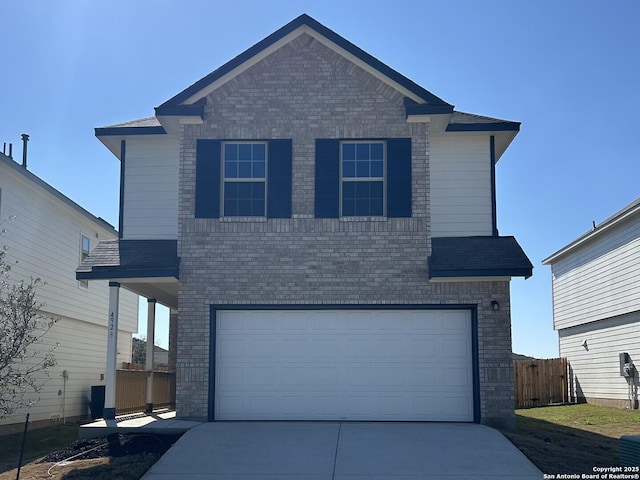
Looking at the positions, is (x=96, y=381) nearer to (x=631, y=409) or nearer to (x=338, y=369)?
(x=338, y=369)

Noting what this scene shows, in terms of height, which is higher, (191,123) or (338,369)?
(191,123)

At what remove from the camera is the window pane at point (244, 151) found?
16.7 m

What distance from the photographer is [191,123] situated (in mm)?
16656

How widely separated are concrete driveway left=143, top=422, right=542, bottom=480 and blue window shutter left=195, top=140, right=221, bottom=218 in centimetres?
439

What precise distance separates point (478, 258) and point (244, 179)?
5059mm

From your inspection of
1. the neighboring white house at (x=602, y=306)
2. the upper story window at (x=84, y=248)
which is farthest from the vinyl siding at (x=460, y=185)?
the upper story window at (x=84, y=248)

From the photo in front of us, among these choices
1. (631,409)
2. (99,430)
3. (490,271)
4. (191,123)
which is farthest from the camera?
(631,409)

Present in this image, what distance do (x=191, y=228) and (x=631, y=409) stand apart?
590 inches

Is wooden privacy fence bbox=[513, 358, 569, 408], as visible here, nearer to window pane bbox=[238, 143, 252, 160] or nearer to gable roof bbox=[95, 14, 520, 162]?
gable roof bbox=[95, 14, 520, 162]

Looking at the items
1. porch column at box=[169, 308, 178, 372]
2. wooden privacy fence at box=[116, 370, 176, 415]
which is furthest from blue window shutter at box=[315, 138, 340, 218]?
porch column at box=[169, 308, 178, 372]

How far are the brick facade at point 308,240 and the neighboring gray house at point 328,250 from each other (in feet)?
0.09

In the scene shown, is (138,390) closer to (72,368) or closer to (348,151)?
(72,368)

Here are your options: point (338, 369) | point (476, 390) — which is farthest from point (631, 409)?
point (338, 369)

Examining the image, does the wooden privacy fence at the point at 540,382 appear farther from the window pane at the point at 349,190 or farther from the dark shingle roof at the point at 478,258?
the window pane at the point at 349,190
